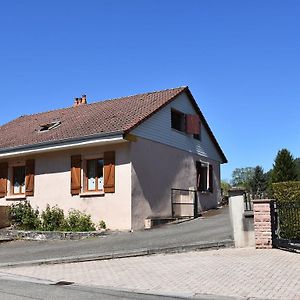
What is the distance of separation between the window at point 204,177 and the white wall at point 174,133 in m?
0.67

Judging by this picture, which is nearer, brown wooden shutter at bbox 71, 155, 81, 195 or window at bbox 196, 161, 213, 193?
brown wooden shutter at bbox 71, 155, 81, 195

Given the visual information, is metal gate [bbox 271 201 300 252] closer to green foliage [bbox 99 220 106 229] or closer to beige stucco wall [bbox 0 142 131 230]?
beige stucco wall [bbox 0 142 131 230]

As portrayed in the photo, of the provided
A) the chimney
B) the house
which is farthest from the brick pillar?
the chimney

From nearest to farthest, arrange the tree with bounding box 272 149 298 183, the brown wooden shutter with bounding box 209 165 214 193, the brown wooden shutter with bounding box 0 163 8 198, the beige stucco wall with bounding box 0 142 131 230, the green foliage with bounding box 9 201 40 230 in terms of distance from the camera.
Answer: the beige stucco wall with bounding box 0 142 131 230
the green foliage with bounding box 9 201 40 230
the brown wooden shutter with bounding box 0 163 8 198
the brown wooden shutter with bounding box 209 165 214 193
the tree with bounding box 272 149 298 183

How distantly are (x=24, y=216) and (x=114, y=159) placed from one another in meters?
5.20

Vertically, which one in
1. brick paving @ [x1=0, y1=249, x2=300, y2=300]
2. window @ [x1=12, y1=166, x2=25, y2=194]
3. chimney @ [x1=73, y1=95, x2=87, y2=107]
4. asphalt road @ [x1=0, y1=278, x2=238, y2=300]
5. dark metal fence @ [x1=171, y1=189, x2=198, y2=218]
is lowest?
asphalt road @ [x1=0, y1=278, x2=238, y2=300]

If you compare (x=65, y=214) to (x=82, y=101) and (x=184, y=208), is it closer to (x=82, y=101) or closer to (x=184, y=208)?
(x=184, y=208)

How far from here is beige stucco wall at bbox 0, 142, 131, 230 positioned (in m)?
18.9

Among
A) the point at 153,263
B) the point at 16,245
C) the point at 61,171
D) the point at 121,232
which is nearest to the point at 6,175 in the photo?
the point at 61,171

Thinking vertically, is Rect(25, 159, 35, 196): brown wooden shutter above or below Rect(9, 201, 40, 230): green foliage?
above

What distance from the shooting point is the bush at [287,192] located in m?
13.5

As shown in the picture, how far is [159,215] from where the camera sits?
2067 cm

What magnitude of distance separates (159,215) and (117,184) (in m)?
2.85

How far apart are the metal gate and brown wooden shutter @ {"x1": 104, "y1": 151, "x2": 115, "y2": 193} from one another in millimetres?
7809
